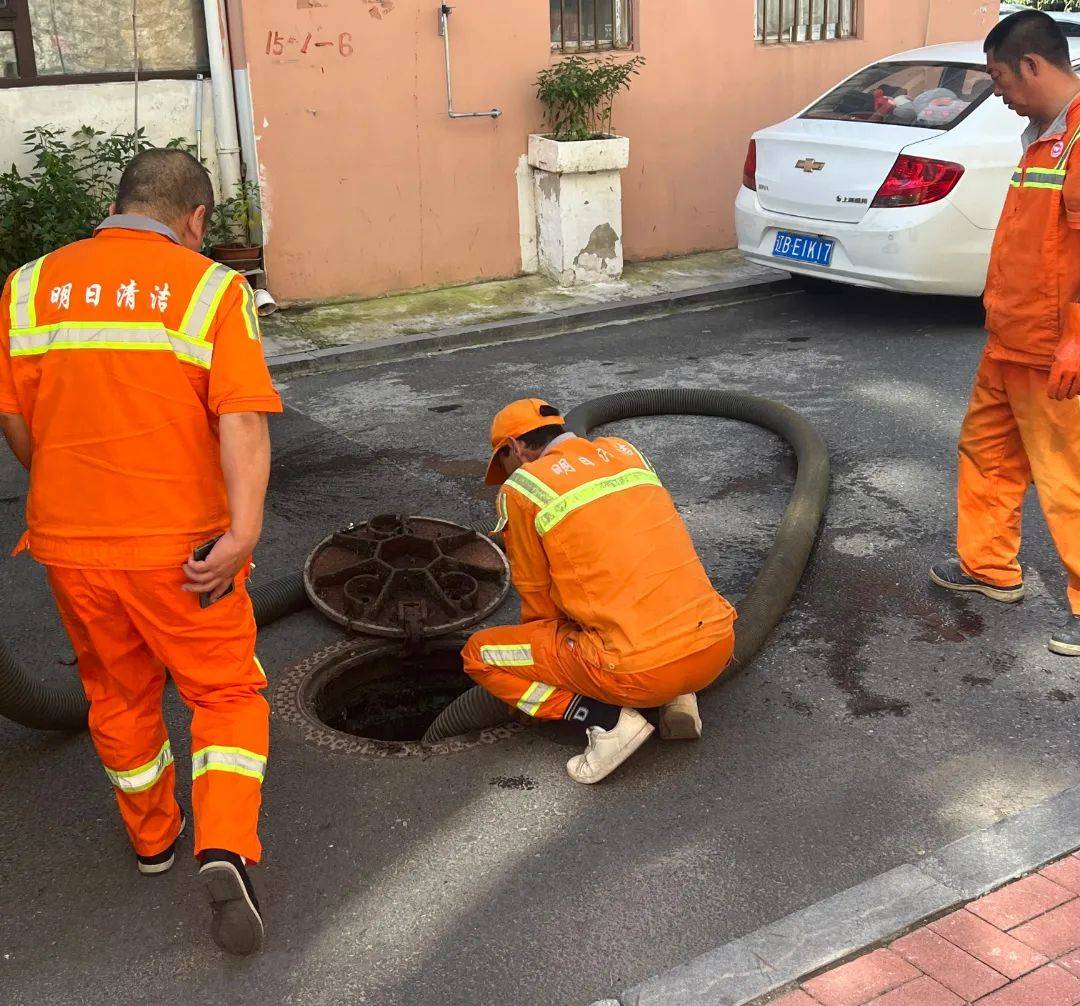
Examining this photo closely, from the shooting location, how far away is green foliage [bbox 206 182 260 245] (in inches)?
342

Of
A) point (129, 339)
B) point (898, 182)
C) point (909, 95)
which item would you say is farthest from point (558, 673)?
point (909, 95)

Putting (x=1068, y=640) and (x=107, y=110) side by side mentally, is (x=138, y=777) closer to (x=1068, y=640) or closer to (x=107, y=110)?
(x=1068, y=640)

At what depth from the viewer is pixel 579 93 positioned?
927cm

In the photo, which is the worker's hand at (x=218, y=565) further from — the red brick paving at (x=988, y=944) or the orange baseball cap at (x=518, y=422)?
the red brick paving at (x=988, y=944)

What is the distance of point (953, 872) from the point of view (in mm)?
3238

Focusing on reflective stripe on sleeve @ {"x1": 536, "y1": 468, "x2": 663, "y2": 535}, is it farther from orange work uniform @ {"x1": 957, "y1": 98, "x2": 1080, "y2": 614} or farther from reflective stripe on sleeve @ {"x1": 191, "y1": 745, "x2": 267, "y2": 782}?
orange work uniform @ {"x1": 957, "y1": 98, "x2": 1080, "y2": 614}

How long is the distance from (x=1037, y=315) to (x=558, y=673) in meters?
2.03

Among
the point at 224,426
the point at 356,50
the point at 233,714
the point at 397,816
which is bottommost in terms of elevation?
the point at 397,816

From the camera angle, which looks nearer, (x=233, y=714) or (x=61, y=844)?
(x=233, y=714)

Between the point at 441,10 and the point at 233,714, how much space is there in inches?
277

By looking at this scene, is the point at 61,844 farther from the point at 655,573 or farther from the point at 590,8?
the point at 590,8

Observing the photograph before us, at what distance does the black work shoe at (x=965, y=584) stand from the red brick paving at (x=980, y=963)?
171cm

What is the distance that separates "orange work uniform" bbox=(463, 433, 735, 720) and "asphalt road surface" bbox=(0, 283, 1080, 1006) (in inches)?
10.8

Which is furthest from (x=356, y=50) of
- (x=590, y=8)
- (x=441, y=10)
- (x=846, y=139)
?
(x=846, y=139)
